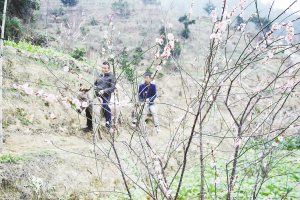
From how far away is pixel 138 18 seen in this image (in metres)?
29.5

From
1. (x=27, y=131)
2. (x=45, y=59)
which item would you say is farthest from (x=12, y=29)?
(x=27, y=131)

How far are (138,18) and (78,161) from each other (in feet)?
98.3

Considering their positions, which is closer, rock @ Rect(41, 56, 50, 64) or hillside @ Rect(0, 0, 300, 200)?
hillside @ Rect(0, 0, 300, 200)

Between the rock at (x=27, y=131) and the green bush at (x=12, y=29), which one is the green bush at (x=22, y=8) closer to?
the green bush at (x=12, y=29)

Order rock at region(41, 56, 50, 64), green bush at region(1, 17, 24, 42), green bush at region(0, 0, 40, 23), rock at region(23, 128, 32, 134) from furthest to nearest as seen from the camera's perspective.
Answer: green bush at region(0, 0, 40, 23)
green bush at region(1, 17, 24, 42)
rock at region(41, 56, 50, 64)
rock at region(23, 128, 32, 134)

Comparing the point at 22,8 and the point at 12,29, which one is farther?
the point at 22,8

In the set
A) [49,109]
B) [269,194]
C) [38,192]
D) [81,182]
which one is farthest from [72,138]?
[269,194]

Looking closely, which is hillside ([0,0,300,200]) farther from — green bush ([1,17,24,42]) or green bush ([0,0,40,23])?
green bush ([0,0,40,23])

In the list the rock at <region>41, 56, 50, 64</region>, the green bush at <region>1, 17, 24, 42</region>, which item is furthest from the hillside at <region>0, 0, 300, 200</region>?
the green bush at <region>1, 17, 24, 42</region>

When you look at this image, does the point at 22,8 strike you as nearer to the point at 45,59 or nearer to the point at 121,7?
the point at 45,59

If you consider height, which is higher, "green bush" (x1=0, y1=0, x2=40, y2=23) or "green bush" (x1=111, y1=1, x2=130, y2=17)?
"green bush" (x1=111, y1=1, x2=130, y2=17)

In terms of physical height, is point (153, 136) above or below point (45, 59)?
below

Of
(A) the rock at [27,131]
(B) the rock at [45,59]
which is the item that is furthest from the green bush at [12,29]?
(A) the rock at [27,131]

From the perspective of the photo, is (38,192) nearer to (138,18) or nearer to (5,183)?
(5,183)
